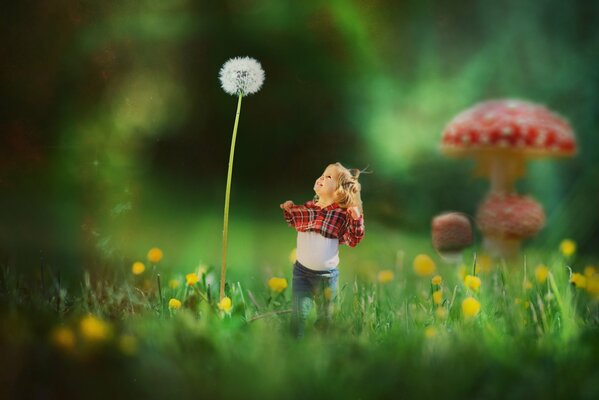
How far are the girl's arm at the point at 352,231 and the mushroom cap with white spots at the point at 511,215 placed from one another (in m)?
0.55

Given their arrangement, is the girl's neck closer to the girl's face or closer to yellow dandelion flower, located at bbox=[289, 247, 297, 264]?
the girl's face

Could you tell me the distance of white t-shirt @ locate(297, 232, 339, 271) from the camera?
1.42 m

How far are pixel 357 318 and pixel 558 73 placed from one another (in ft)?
2.79

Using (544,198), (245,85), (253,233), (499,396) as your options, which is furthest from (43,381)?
(544,198)

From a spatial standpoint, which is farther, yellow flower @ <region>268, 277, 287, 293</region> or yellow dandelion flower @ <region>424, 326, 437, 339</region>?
yellow flower @ <region>268, 277, 287, 293</region>

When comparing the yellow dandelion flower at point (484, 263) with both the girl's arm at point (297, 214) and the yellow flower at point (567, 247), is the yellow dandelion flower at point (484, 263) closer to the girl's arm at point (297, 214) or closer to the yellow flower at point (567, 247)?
the yellow flower at point (567, 247)

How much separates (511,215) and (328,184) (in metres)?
0.69

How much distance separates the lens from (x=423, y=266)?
1790 millimetres

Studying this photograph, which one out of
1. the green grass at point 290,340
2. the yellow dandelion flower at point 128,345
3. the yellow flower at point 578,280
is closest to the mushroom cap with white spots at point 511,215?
the green grass at point 290,340

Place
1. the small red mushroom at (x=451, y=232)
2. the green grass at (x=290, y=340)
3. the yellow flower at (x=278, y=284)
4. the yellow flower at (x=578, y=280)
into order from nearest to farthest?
the green grass at (x=290, y=340), the yellow flower at (x=578, y=280), the yellow flower at (x=278, y=284), the small red mushroom at (x=451, y=232)

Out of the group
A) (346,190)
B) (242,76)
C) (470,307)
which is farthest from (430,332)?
(242,76)

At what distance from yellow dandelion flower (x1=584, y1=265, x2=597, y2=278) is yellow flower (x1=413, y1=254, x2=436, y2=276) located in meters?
0.41

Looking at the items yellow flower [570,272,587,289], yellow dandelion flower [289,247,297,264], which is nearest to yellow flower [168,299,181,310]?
yellow dandelion flower [289,247,297,264]

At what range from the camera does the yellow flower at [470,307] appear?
1.45 m
